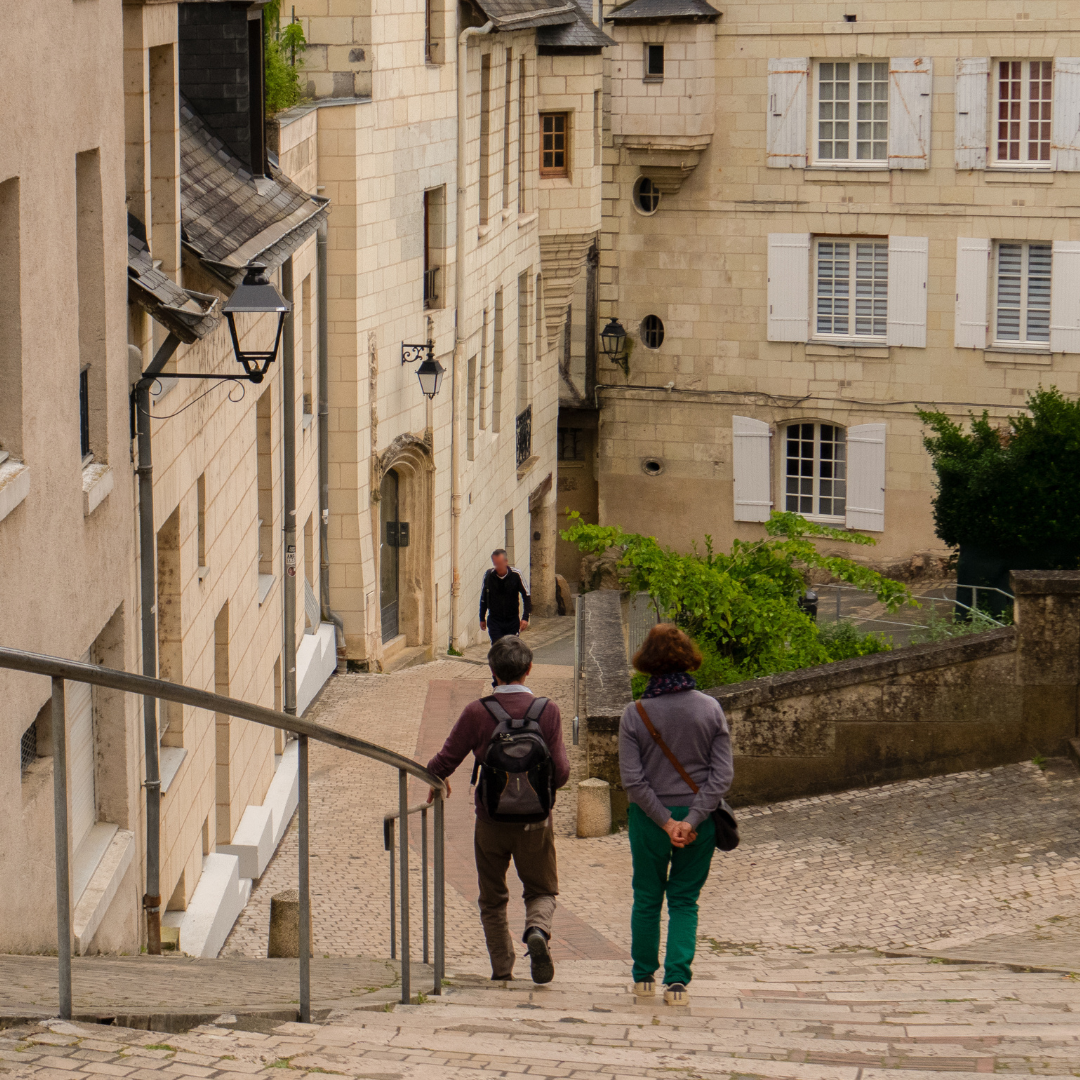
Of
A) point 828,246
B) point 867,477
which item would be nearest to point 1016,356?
point 867,477

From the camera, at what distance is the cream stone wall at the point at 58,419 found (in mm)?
7133

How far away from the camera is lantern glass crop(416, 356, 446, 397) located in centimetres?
2125

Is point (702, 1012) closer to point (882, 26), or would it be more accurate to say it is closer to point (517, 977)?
point (517, 977)

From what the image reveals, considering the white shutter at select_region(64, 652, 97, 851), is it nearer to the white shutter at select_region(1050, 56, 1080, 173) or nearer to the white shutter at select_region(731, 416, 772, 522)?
the white shutter at select_region(731, 416, 772, 522)

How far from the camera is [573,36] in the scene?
91.8 feet

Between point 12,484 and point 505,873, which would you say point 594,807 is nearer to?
point 505,873

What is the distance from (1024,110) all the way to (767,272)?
4732 mm

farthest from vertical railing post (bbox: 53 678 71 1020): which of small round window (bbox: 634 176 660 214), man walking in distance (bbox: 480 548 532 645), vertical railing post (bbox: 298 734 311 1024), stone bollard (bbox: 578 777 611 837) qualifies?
small round window (bbox: 634 176 660 214)

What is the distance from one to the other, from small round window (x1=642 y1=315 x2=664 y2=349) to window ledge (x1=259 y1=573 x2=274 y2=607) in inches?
675

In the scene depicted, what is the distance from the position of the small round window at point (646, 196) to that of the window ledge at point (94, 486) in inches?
905

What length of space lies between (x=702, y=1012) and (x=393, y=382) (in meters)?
14.6

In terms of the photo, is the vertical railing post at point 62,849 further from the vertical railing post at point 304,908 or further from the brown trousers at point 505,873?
the brown trousers at point 505,873

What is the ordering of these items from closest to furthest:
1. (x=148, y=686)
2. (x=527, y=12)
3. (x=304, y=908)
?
(x=148, y=686) < (x=304, y=908) < (x=527, y=12)

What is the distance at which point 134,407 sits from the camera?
9594mm
